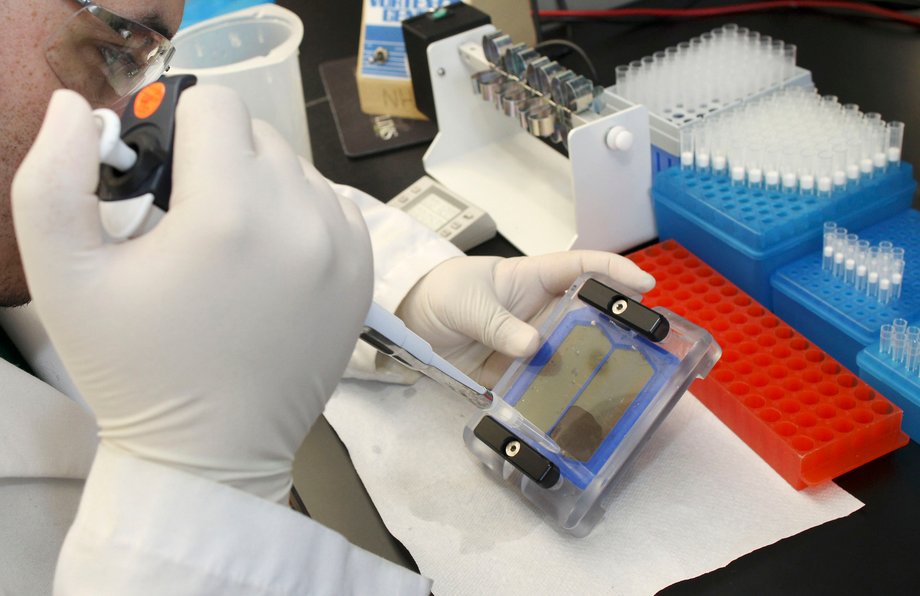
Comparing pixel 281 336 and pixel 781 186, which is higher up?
pixel 281 336

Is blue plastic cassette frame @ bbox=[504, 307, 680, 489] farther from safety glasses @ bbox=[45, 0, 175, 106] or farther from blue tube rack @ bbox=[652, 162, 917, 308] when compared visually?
safety glasses @ bbox=[45, 0, 175, 106]

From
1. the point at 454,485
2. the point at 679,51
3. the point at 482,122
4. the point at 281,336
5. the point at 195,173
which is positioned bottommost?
the point at 454,485

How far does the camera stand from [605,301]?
1.09 metres

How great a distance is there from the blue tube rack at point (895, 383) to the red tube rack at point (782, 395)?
2 cm

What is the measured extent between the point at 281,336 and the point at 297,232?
10 centimetres

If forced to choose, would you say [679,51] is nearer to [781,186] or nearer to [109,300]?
[781,186]

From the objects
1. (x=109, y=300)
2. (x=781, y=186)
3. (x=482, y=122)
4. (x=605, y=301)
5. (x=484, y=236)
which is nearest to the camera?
(x=109, y=300)

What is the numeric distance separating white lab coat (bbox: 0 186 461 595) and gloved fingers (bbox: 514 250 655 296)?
51 cm

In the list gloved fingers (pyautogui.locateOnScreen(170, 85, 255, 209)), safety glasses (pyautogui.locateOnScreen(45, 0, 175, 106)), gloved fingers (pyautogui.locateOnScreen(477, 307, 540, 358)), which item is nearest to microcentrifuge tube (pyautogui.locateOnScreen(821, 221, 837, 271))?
gloved fingers (pyautogui.locateOnScreen(477, 307, 540, 358))

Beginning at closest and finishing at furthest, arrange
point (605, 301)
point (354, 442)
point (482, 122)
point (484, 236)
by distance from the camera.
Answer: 1. point (605, 301)
2. point (354, 442)
3. point (484, 236)
4. point (482, 122)

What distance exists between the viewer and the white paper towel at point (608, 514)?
973 millimetres

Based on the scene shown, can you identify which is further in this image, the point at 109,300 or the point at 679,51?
the point at 679,51

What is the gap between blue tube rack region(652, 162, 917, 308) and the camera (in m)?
1.24

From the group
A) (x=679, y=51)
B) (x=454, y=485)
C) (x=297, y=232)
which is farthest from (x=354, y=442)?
(x=679, y=51)
